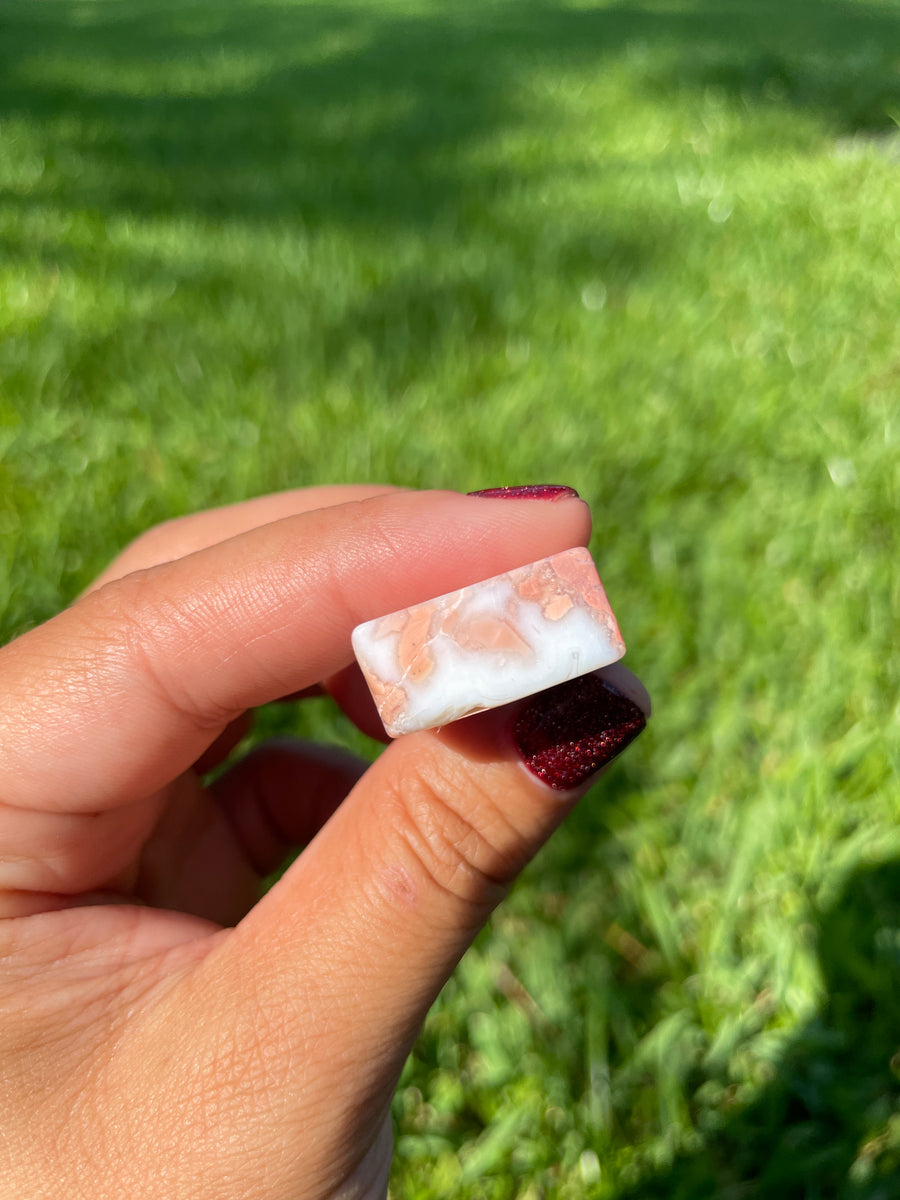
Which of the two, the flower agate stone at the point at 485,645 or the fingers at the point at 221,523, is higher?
the flower agate stone at the point at 485,645

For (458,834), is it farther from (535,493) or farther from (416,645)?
(535,493)

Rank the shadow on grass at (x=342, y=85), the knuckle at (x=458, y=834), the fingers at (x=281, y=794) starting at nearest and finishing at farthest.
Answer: the knuckle at (x=458, y=834) → the fingers at (x=281, y=794) → the shadow on grass at (x=342, y=85)

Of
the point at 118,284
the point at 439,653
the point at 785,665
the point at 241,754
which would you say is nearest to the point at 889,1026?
the point at 785,665

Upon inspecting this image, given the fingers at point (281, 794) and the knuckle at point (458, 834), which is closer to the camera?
the knuckle at point (458, 834)

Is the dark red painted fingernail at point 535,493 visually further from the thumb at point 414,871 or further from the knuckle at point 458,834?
the knuckle at point 458,834

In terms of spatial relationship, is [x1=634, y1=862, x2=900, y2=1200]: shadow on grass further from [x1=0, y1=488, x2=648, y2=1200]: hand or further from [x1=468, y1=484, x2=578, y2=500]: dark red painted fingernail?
[x1=468, y1=484, x2=578, y2=500]: dark red painted fingernail

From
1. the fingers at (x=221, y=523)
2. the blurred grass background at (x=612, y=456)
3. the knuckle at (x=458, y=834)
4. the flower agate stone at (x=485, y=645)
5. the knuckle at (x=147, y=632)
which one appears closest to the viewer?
the flower agate stone at (x=485, y=645)

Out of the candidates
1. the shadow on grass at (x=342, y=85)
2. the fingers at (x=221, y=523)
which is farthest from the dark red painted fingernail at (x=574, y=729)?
the shadow on grass at (x=342, y=85)
